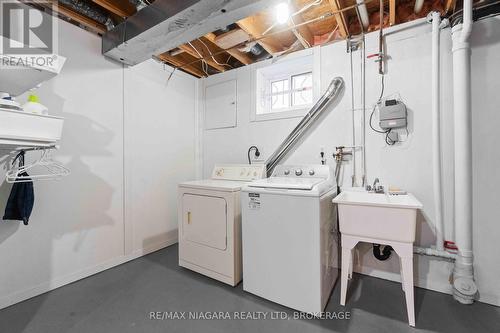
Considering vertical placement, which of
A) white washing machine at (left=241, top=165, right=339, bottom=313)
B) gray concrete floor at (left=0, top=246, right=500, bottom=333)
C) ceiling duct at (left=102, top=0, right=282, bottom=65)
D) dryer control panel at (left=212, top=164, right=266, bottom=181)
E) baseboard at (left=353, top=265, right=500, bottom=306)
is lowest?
gray concrete floor at (left=0, top=246, right=500, bottom=333)

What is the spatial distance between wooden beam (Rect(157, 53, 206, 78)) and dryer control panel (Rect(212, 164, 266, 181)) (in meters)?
1.56

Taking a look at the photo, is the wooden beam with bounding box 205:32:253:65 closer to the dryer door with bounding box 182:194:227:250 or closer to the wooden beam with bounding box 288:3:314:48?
the wooden beam with bounding box 288:3:314:48

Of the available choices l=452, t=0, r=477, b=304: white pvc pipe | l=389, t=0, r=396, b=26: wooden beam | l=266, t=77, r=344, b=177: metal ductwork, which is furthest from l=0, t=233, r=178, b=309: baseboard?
l=389, t=0, r=396, b=26: wooden beam

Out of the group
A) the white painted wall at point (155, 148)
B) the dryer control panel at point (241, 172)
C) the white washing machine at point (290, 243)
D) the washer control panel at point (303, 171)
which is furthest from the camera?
the white painted wall at point (155, 148)

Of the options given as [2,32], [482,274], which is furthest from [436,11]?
[2,32]

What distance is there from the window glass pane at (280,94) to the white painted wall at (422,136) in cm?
43

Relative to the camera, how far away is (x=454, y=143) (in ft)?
5.91

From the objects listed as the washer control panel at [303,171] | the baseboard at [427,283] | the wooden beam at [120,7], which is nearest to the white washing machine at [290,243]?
the washer control panel at [303,171]

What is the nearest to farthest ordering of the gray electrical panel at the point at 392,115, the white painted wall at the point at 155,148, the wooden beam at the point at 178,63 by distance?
the gray electrical panel at the point at 392,115 < the white painted wall at the point at 155,148 < the wooden beam at the point at 178,63

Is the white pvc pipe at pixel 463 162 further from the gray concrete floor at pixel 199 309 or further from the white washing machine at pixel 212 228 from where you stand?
the white washing machine at pixel 212 228

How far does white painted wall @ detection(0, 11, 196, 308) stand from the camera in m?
1.88

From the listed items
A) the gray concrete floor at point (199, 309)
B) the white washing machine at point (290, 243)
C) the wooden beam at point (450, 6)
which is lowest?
the gray concrete floor at point (199, 309)

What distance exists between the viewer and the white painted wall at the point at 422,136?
1.74 metres

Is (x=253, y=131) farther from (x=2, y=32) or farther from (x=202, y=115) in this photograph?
(x=2, y=32)
